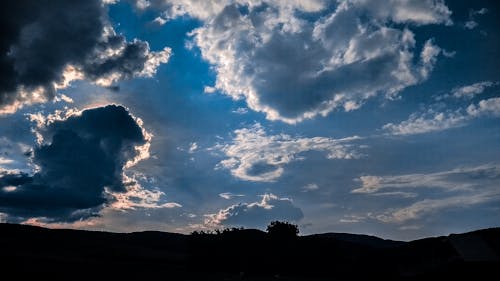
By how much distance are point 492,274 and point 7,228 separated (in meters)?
123

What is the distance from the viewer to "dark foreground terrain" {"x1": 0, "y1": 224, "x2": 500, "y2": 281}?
120ft

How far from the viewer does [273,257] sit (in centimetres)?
6481

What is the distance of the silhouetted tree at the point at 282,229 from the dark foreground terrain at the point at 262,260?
7.13 feet

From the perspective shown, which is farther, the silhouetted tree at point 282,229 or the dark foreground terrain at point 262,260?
the silhouetted tree at point 282,229

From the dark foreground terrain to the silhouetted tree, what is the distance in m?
2.17

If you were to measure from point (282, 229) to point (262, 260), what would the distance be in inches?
474

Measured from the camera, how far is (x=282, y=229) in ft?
248

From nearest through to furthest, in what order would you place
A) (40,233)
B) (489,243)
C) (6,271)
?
(489,243) → (6,271) → (40,233)

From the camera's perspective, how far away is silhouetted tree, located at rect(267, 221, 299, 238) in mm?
Answer: 74062

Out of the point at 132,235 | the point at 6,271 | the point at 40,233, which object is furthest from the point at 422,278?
the point at 132,235

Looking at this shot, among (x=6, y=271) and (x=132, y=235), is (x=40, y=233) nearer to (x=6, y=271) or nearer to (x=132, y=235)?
(x=132, y=235)

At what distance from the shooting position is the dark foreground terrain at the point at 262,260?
1438 inches

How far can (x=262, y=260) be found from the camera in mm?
64562

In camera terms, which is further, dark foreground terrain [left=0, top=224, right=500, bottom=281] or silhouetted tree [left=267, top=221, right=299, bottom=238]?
silhouetted tree [left=267, top=221, right=299, bottom=238]
